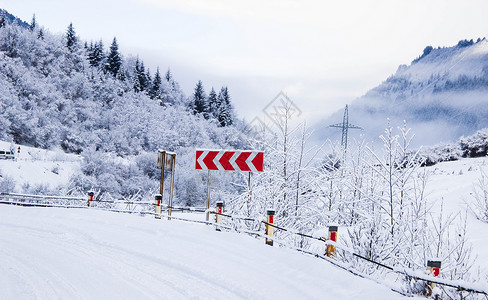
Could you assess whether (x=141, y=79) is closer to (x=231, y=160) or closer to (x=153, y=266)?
(x=231, y=160)

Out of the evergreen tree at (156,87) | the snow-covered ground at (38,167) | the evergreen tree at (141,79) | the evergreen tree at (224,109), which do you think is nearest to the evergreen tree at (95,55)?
the evergreen tree at (141,79)

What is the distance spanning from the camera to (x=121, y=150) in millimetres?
57750

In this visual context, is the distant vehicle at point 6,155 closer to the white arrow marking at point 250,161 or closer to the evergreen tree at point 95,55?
the white arrow marking at point 250,161

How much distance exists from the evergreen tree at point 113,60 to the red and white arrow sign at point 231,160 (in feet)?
246

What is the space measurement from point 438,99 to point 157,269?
18664cm

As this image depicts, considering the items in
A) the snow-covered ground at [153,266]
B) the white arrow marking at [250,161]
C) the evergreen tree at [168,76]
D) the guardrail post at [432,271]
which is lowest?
the snow-covered ground at [153,266]

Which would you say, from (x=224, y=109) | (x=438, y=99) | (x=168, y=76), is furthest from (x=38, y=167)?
Answer: (x=438, y=99)

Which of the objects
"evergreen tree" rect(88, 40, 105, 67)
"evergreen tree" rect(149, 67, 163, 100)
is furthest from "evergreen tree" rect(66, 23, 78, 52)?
"evergreen tree" rect(149, 67, 163, 100)

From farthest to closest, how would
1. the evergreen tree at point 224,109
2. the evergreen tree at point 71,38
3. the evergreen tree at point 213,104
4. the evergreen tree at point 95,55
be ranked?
the evergreen tree at point 213,104
the evergreen tree at point 95,55
the evergreen tree at point 224,109
the evergreen tree at point 71,38

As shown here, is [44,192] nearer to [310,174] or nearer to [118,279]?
[310,174]

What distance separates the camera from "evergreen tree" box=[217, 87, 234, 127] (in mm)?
78312

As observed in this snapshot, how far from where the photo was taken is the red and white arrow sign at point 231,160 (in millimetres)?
11688

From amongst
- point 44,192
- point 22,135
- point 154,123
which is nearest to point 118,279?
point 44,192

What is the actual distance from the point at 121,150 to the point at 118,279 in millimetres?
54693
